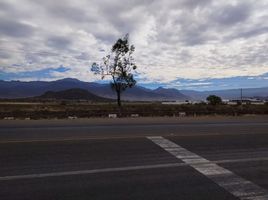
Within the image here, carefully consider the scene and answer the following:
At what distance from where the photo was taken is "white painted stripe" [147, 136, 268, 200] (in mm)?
7195

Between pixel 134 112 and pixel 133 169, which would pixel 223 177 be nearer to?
pixel 133 169

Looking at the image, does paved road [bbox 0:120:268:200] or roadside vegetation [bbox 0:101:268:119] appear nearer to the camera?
paved road [bbox 0:120:268:200]

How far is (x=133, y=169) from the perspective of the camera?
881 centimetres

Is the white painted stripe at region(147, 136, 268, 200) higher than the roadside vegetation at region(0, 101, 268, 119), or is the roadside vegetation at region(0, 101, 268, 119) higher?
the roadside vegetation at region(0, 101, 268, 119)

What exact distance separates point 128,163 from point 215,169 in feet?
5.96

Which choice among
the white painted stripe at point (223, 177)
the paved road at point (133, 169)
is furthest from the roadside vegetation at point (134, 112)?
the white painted stripe at point (223, 177)

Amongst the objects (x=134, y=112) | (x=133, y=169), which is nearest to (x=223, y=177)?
(x=133, y=169)

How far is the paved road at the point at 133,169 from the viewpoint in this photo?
23.6 feet

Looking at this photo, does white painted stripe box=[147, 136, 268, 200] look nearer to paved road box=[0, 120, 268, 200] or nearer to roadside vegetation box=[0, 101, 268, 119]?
paved road box=[0, 120, 268, 200]

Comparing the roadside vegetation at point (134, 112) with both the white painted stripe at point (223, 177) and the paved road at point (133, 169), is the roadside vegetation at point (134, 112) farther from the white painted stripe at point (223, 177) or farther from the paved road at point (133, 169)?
the white painted stripe at point (223, 177)

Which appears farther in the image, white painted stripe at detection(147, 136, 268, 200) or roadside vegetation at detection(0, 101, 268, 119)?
roadside vegetation at detection(0, 101, 268, 119)

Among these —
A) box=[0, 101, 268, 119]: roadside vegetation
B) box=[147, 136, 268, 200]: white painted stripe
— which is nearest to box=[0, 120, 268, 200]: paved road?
box=[147, 136, 268, 200]: white painted stripe

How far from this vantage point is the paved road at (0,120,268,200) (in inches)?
284

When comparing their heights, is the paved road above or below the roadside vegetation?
below
